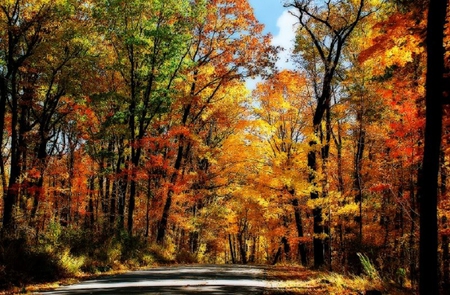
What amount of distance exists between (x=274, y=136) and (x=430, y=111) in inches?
705

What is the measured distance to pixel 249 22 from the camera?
991 inches

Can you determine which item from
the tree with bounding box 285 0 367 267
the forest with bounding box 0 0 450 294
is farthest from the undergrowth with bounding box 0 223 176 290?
the tree with bounding box 285 0 367 267

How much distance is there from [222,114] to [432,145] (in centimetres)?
2144

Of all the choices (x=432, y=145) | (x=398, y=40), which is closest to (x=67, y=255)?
(x=432, y=145)

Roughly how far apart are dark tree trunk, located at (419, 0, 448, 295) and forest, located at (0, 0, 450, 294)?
8.83 feet

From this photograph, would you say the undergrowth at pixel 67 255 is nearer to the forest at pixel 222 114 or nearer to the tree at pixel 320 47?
the forest at pixel 222 114

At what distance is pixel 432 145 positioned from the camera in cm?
730

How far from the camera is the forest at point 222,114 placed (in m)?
15.1

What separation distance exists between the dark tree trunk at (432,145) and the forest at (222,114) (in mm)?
2692

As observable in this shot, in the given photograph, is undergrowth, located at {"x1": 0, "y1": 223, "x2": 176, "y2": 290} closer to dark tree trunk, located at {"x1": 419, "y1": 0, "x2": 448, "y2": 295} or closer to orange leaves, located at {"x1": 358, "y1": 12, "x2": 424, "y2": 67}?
dark tree trunk, located at {"x1": 419, "y1": 0, "x2": 448, "y2": 295}

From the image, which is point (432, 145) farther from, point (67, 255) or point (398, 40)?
point (67, 255)

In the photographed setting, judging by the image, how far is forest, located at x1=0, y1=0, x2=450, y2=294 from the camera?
15133 mm

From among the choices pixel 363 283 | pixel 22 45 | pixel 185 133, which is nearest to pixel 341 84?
pixel 185 133

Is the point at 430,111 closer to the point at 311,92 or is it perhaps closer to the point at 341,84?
the point at 341,84
